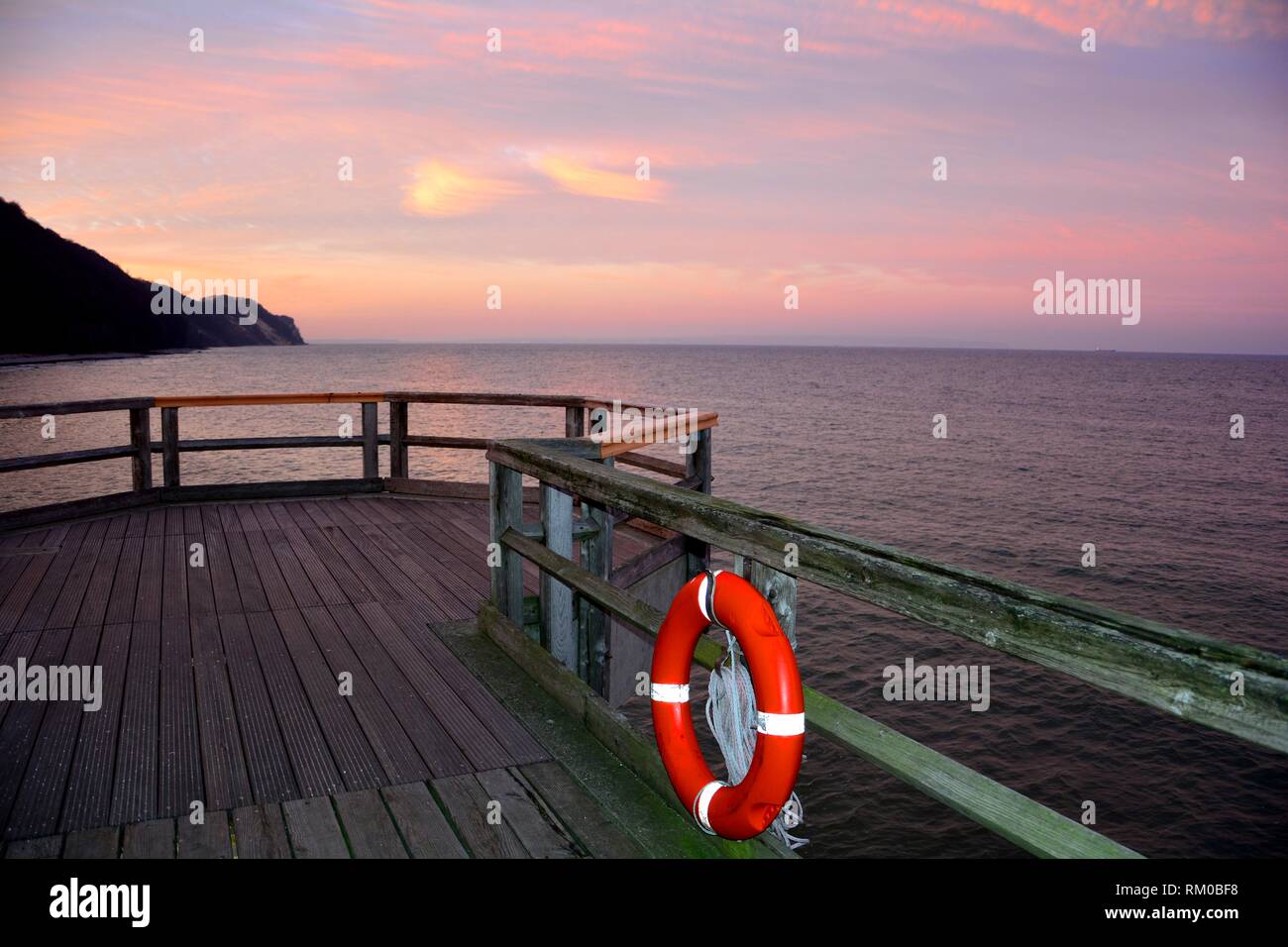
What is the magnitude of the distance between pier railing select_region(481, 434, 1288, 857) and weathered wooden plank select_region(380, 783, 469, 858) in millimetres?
678

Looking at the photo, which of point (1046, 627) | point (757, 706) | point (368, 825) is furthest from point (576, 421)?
point (1046, 627)

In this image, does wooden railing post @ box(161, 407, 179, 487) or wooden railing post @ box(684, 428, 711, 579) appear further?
wooden railing post @ box(161, 407, 179, 487)

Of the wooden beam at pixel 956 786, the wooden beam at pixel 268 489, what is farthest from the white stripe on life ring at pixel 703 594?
the wooden beam at pixel 268 489

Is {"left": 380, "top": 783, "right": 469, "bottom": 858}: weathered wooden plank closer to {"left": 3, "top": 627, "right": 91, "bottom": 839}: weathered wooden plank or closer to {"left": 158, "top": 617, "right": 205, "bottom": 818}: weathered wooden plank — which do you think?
{"left": 158, "top": 617, "right": 205, "bottom": 818}: weathered wooden plank

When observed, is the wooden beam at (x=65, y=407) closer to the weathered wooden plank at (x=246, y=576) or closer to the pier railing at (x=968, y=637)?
the weathered wooden plank at (x=246, y=576)

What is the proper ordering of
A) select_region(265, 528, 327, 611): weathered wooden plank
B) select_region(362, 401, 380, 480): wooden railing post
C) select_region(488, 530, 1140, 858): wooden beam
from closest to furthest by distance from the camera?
1. select_region(488, 530, 1140, 858): wooden beam
2. select_region(265, 528, 327, 611): weathered wooden plank
3. select_region(362, 401, 380, 480): wooden railing post

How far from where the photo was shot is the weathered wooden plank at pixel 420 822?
7.76 ft

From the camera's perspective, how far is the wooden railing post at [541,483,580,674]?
360 centimetres

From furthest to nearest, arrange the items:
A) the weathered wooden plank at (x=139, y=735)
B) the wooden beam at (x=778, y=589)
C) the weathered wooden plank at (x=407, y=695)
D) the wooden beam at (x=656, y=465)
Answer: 1. the wooden beam at (x=656, y=465)
2. the weathered wooden plank at (x=407, y=695)
3. the weathered wooden plank at (x=139, y=735)
4. the wooden beam at (x=778, y=589)

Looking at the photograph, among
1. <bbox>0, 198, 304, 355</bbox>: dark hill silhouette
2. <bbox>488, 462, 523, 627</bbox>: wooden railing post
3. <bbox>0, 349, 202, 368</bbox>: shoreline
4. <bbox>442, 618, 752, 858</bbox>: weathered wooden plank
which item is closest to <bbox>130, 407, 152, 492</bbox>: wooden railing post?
<bbox>442, 618, 752, 858</bbox>: weathered wooden plank

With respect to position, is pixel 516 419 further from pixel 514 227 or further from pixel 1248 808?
pixel 1248 808

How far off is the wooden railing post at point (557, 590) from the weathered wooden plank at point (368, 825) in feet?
3.98

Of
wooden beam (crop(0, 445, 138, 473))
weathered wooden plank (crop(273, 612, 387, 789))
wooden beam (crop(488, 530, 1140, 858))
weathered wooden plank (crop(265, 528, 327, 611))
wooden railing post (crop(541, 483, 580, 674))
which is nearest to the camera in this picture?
wooden beam (crop(488, 530, 1140, 858))
